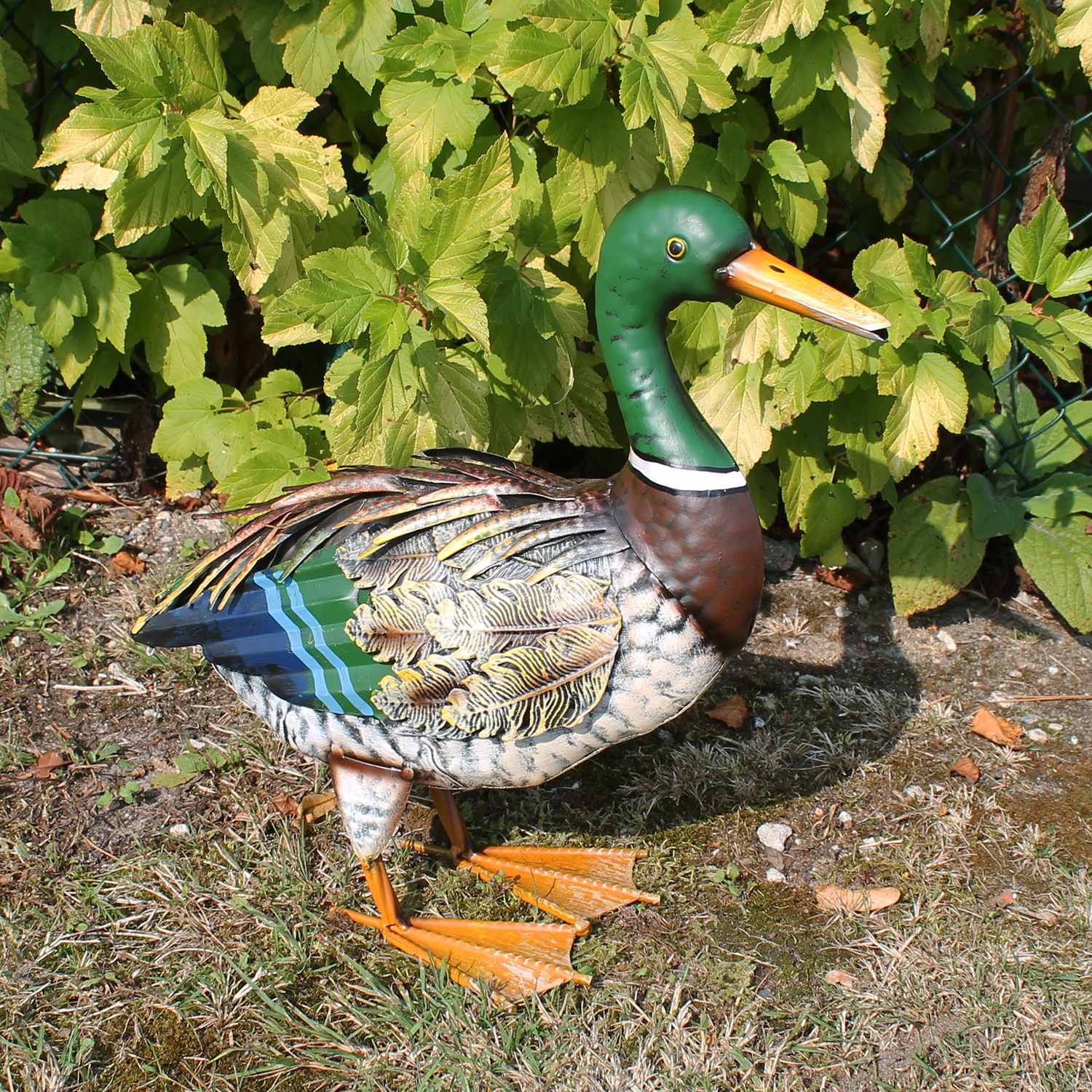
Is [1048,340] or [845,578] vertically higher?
[1048,340]

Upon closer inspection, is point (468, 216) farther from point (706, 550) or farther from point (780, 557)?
point (780, 557)

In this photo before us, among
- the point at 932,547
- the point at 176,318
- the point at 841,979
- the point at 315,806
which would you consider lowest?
the point at 841,979

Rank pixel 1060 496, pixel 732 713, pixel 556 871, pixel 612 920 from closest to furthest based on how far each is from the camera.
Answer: pixel 612 920 → pixel 556 871 → pixel 732 713 → pixel 1060 496

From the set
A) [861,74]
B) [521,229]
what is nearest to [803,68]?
[861,74]

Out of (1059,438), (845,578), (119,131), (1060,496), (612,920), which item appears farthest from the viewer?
(845,578)

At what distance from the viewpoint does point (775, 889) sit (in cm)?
274

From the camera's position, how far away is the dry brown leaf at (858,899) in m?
2.67

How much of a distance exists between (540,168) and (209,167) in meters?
Result: 0.85

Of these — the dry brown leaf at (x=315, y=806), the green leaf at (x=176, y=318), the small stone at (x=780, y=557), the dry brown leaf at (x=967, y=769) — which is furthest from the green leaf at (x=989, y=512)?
the green leaf at (x=176, y=318)

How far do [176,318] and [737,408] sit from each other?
165 centimetres

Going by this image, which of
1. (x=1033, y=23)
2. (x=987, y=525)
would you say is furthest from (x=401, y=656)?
(x=1033, y=23)

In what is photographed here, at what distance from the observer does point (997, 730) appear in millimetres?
3154

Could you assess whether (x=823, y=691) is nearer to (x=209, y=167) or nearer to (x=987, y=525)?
(x=987, y=525)

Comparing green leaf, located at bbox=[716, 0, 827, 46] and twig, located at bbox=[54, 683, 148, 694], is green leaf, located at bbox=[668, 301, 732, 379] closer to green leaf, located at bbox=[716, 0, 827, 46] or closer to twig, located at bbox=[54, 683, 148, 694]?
green leaf, located at bbox=[716, 0, 827, 46]
